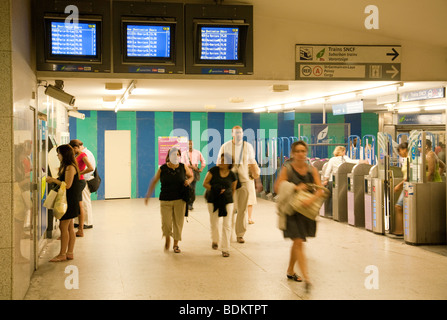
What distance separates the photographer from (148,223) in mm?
11227

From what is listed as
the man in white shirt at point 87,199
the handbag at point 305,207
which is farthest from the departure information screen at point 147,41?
the man in white shirt at point 87,199

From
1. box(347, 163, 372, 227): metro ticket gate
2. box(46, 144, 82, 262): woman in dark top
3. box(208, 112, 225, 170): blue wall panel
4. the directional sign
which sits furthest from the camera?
box(208, 112, 225, 170): blue wall panel

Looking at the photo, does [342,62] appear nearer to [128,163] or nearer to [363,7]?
[363,7]

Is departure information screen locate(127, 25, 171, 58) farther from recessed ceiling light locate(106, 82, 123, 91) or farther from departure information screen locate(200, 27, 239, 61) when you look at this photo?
recessed ceiling light locate(106, 82, 123, 91)

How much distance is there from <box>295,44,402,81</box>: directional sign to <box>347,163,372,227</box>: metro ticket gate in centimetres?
318

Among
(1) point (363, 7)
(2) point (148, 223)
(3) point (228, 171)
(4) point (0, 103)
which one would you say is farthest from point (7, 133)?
(2) point (148, 223)

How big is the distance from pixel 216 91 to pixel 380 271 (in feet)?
17.1

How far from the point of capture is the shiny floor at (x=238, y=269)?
5.66 m

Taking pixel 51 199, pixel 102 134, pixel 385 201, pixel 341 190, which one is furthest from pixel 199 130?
pixel 51 199

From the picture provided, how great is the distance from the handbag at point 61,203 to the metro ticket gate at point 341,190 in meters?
6.26

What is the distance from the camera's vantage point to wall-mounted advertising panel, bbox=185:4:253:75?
6879mm

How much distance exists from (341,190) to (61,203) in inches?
253

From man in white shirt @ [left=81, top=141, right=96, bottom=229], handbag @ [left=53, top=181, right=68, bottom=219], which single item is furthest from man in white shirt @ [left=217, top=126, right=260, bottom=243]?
man in white shirt @ [left=81, top=141, right=96, bottom=229]

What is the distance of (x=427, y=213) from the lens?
837 centimetres
